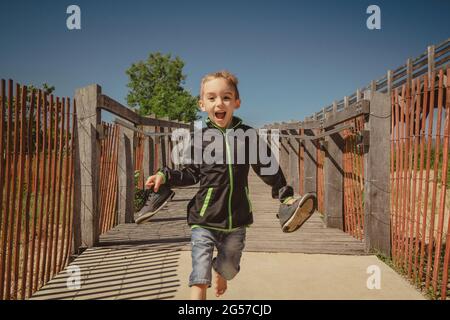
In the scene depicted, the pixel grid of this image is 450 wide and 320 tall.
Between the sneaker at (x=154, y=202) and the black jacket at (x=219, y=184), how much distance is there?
7cm

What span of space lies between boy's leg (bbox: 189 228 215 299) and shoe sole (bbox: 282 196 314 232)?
56 centimetres

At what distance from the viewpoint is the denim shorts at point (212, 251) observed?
2574mm

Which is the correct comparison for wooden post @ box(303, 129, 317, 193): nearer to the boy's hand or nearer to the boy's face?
the boy's face

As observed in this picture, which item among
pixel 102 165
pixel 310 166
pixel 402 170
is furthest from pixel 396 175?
pixel 102 165

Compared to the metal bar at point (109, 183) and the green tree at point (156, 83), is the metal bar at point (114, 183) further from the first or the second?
the green tree at point (156, 83)

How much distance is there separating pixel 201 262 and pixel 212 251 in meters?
0.17

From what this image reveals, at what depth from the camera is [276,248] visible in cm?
497

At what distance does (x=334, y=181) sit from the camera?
6.09 metres

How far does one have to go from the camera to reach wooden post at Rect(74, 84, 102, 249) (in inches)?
183

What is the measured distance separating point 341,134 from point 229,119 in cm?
388

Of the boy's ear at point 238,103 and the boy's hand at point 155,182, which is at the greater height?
the boy's ear at point 238,103

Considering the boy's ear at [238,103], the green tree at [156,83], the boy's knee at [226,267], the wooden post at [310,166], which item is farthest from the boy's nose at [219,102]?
the green tree at [156,83]
